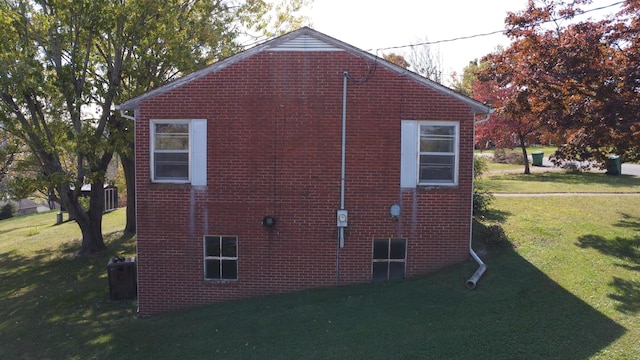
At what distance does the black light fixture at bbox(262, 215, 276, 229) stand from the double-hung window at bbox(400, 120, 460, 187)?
274 centimetres

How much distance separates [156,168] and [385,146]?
4767 mm

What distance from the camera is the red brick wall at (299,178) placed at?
1025 cm

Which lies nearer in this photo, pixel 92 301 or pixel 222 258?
pixel 222 258

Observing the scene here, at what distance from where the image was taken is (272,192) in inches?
413

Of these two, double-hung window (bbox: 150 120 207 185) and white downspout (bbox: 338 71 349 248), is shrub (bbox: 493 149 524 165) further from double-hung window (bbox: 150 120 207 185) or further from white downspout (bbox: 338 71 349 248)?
double-hung window (bbox: 150 120 207 185)

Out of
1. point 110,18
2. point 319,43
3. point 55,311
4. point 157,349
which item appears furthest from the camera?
point 110,18

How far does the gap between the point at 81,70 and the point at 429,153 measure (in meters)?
11.2

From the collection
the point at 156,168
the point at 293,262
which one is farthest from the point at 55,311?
the point at 293,262

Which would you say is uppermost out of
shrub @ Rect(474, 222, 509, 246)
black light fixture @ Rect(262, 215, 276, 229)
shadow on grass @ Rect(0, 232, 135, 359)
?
black light fixture @ Rect(262, 215, 276, 229)

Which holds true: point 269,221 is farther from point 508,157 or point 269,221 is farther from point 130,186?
point 508,157

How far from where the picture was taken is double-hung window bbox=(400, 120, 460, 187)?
1023 centimetres

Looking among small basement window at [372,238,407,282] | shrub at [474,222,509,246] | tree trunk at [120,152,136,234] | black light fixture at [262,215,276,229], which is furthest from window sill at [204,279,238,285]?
tree trunk at [120,152,136,234]

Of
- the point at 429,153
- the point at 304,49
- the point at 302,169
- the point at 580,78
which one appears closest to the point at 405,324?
the point at 429,153

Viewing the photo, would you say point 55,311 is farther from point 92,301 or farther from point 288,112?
point 288,112
